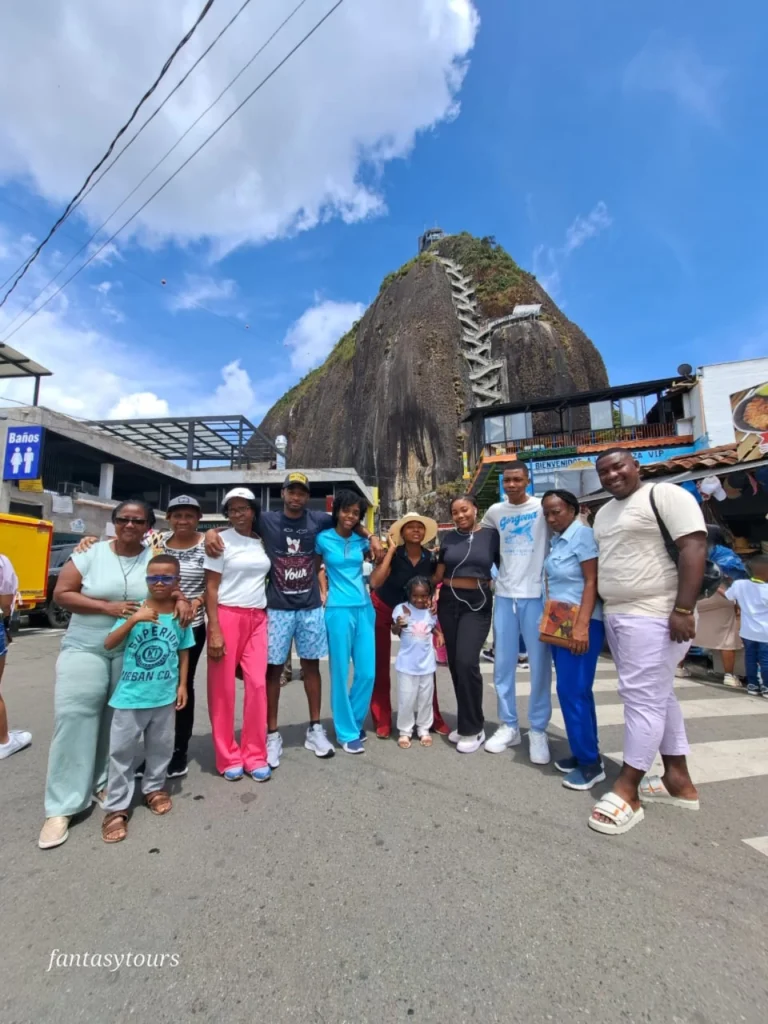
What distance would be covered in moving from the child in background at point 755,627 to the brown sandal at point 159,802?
19.0ft

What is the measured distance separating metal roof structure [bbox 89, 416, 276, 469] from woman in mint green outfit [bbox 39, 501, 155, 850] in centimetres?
2569

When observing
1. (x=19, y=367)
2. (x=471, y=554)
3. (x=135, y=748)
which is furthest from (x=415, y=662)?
(x=19, y=367)

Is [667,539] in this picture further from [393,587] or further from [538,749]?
[393,587]

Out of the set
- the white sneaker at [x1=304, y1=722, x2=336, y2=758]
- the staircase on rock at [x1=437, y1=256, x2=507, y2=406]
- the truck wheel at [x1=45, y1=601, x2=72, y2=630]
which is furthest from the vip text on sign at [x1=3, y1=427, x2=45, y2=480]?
the staircase on rock at [x1=437, y1=256, x2=507, y2=406]

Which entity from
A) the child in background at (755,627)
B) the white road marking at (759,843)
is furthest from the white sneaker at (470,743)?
the child in background at (755,627)

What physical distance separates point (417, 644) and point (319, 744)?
994 mm

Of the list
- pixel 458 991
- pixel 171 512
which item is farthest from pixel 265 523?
pixel 458 991

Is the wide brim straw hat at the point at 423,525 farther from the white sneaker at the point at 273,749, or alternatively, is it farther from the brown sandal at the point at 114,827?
the brown sandal at the point at 114,827

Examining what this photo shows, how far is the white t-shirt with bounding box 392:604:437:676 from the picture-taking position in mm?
3836

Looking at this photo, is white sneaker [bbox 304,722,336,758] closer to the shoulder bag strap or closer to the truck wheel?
the shoulder bag strap

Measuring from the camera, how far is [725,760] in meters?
3.54

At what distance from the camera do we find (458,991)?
1.62 meters

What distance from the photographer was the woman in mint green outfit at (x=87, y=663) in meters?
2.61

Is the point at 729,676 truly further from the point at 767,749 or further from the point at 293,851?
the point at 293,851
